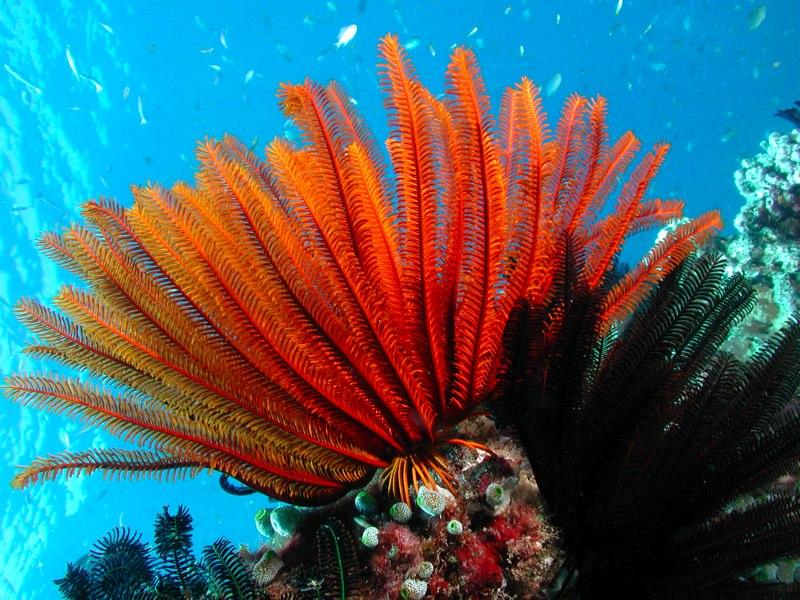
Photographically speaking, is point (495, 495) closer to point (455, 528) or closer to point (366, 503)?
point (455, 528)

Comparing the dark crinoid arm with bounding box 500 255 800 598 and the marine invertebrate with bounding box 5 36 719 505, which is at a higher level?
the marine invertebrate with bounding box 5 36 719 505

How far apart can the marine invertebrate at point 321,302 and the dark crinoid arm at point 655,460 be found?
35cm

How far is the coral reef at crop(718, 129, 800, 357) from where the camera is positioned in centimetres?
966

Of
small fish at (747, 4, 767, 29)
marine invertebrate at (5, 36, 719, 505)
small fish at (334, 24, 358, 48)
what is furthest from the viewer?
small fish at (747, 4, 767, 29)

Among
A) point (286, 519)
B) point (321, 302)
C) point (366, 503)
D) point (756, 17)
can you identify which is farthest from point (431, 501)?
point (756, 17)

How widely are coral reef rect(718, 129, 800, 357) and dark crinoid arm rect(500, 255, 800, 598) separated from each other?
26.0 feet

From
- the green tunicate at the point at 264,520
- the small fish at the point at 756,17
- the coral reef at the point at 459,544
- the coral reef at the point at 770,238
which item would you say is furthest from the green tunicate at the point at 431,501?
the small fish at the point at 756,17

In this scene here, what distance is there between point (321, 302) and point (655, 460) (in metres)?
1.73

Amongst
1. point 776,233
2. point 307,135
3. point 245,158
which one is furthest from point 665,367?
point 776,233

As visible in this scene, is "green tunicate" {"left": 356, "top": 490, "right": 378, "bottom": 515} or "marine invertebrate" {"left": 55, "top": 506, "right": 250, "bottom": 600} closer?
"marine invertebrate" {"left": 55, "top": 506, "right": 250, "bottom": 600}

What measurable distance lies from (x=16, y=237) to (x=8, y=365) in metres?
8.43

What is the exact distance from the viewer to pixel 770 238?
34.9ft

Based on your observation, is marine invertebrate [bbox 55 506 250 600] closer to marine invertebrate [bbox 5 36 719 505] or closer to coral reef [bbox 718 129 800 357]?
marine invertebrate [bbox 5 36 719 505]

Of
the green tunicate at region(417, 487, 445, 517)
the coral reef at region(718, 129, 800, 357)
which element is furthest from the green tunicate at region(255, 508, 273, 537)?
the coral reef at region(718, 129, 800, 357)
